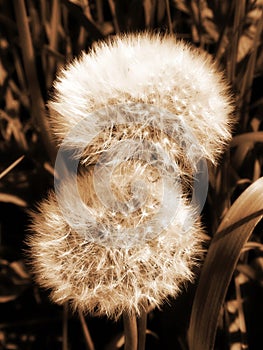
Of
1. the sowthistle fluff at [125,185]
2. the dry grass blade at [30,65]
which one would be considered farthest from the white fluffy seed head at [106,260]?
the dry grass blade at [30,65]

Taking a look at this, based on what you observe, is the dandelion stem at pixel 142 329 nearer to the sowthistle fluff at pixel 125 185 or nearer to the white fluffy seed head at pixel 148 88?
the sowthistle fluff at pixel 125 185

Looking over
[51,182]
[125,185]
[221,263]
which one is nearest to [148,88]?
[125,185]

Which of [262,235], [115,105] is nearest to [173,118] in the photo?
[115,105]

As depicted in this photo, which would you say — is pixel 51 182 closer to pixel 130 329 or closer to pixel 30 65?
pixel 30 65

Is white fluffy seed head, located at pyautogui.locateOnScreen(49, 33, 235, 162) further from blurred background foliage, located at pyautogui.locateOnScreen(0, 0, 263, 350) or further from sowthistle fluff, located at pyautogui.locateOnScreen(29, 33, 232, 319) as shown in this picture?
blurred background foliage, located at pyautogui.locateOnScreen(0, 0, 263, 350)

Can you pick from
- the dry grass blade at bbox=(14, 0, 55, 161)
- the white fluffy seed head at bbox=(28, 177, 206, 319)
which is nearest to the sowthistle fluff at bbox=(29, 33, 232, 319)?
the white fluffy seed head at bbox=(28, 177, 206, 319)

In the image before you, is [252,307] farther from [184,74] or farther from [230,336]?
[184,74]
